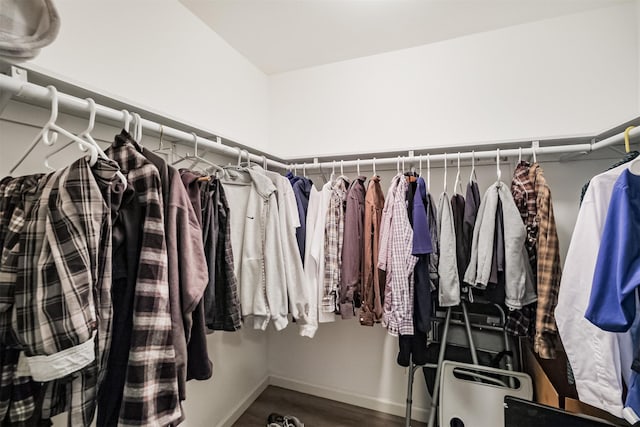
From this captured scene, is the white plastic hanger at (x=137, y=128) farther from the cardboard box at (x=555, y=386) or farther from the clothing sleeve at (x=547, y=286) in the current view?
the cardboard box at (x=555, y=386)

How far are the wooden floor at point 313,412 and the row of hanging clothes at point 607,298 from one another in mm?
1304

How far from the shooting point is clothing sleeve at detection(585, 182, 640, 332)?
743mm

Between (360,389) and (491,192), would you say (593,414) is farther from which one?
(360,389)

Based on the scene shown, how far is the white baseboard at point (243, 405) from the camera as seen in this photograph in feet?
5.92

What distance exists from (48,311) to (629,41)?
8.80ft

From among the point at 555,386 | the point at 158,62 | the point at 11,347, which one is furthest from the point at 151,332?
the point at 555,386

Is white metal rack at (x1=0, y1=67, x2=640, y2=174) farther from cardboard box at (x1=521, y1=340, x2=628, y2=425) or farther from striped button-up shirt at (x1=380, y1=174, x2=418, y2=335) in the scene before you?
cardboard box at (x1=521, y1=340, x2=628, y2=425)

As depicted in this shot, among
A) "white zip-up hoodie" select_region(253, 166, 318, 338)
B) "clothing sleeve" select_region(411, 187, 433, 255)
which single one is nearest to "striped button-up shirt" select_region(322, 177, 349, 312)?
"white zip-up hoodie" select_region(253, 166, 318, 338)

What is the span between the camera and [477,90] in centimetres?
171

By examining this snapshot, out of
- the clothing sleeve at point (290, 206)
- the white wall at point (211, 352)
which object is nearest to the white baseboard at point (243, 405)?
the white wall at point (211, 352)

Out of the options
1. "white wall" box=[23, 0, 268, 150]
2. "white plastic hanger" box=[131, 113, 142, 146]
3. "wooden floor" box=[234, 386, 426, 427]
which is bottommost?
"wooden floor" box=[234, 386, 426, 427]

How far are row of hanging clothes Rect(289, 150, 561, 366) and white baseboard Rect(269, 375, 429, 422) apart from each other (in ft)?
2.35

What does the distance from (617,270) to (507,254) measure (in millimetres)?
483

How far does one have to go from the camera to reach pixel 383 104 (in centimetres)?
192
